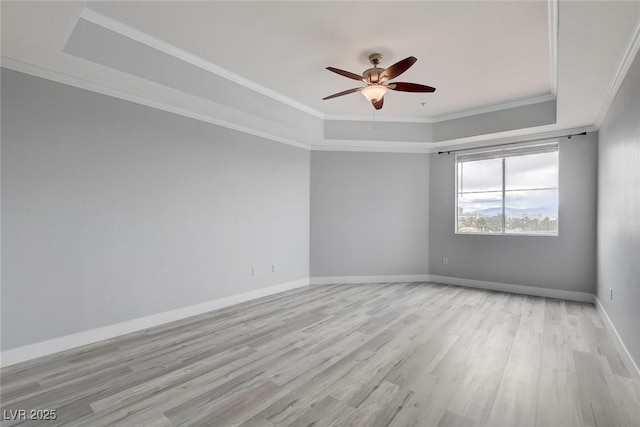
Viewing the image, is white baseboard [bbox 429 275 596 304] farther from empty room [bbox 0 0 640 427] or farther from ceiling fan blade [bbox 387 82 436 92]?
ceiling fan blade [bbox 387 82 436 92]

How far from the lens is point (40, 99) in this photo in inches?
107

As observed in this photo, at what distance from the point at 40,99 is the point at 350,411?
3.57 meters

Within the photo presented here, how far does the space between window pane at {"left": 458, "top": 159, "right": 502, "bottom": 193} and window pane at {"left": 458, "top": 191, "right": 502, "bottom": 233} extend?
112 millimetres

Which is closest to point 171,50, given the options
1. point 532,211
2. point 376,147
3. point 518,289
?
point 376,147

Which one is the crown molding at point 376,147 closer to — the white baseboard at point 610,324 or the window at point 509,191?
the window at point 509,191

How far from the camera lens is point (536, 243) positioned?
15.7ft

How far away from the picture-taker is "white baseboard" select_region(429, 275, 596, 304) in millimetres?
4453

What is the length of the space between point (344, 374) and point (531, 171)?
4.49 metres

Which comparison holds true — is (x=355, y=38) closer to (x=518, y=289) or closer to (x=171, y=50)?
(x=171, y=50)

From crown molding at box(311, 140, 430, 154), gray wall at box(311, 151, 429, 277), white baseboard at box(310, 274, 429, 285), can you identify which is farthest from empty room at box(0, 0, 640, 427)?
gray wall at box(311, 151, 429, 277)

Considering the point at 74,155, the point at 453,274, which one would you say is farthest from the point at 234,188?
the point at 453,274

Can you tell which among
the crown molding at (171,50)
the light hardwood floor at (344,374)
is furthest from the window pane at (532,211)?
the crown molding at (171,50)

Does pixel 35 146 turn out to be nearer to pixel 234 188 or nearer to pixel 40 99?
pixel 40 99

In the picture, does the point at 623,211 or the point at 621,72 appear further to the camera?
the point at 623,211
